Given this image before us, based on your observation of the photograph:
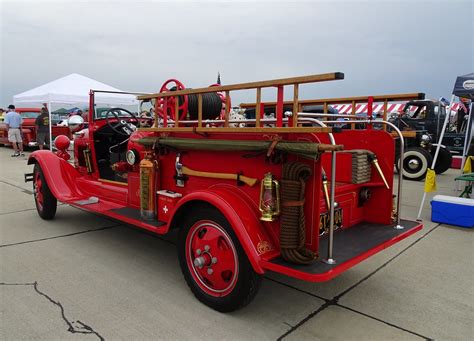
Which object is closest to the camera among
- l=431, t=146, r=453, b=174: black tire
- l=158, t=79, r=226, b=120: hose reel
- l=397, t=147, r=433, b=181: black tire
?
l=158, t=79, r=226, b=120: hose reel

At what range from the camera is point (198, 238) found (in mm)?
2959

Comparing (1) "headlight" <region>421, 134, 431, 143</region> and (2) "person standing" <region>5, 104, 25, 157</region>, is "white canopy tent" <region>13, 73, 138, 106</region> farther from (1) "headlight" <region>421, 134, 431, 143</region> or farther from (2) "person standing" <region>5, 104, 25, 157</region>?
(1) "headlight" <region>421, 134, 431, 143</region>

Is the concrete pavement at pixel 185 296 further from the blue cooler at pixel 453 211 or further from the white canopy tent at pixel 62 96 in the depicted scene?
the white canopy tent at pixel 62 96

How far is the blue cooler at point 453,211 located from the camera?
16.9ft

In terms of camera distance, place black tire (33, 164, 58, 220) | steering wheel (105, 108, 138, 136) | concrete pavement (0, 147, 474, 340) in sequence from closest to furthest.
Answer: concrete pavement (0, 147, 474, 340) → steering wheel (105, 108, 138, 136) → black tire (33, 164, 58, 220)

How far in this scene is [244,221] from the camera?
8.48ft

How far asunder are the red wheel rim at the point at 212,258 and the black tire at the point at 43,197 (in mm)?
2950

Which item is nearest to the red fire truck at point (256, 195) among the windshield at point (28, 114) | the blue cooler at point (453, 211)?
the blue cooler at point (453, 211)

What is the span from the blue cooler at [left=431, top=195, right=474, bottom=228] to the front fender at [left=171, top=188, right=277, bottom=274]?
384 centimetres

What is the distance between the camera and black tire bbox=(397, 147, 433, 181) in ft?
31.3

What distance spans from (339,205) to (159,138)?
5.54 ft

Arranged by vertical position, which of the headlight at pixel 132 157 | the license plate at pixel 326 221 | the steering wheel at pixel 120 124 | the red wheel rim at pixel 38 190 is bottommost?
the red wheel rim at pixel 38 190

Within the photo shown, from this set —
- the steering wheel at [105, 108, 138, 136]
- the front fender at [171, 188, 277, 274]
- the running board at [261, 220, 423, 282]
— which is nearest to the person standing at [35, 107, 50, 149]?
the steering wheel at [105, 108, 138, 136]

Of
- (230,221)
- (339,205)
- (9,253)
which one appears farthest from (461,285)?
(9,253)
